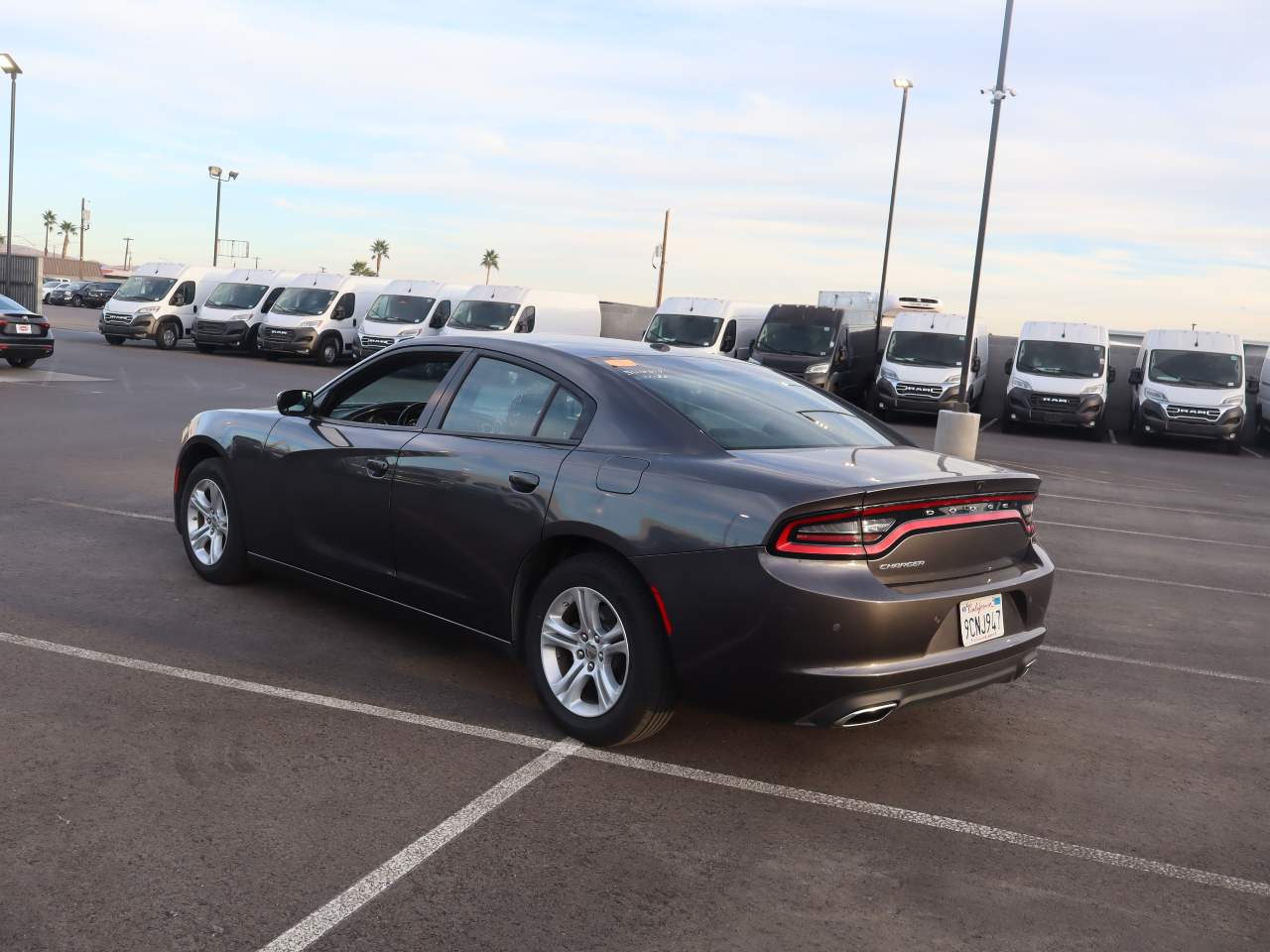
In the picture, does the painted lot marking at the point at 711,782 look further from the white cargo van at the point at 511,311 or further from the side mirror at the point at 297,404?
the white cargo van at the point at 511,311

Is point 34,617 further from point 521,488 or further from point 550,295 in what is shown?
point 550,295

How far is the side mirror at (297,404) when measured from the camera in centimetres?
606

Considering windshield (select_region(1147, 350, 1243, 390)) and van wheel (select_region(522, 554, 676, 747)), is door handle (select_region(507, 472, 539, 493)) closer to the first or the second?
van wheel (select_region(522, 554, 676, 747))

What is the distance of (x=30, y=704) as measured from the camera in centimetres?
469

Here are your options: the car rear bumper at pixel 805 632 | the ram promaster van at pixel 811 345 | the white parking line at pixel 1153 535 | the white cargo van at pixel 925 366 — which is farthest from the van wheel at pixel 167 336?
the car rear bumper at pixel 805 632

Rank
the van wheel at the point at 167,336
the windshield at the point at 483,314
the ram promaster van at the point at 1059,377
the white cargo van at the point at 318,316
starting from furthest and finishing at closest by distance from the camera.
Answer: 1. the van wheel at the point at 167,336
2. the white cargo van at the point at 318,316
3. the windshield at the point at 483,314
4. the ram promaster van at the point at 1059,377

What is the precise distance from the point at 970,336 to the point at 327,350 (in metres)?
19.3

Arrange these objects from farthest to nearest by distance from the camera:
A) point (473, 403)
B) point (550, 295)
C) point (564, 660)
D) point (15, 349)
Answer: point (550, 295) < point (15, 349) < point (473, 403) < point (564, 660)

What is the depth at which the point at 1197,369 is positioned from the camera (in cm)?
2331

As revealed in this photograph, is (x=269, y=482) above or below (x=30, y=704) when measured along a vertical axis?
above

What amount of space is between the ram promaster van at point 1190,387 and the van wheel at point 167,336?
24.4 m

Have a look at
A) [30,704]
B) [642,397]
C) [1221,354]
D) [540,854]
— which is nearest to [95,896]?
[540,854]

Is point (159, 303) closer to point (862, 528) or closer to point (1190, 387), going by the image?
point (1190, 387)

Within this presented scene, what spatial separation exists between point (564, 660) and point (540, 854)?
1.11 m
